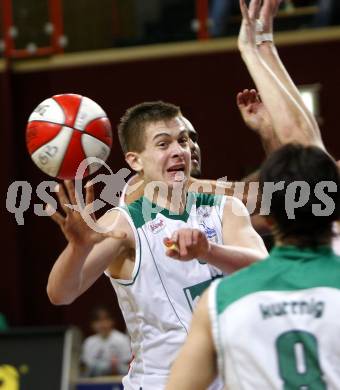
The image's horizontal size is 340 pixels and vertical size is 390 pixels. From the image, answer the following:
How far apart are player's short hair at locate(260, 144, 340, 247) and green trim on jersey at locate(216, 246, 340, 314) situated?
1.7 inches

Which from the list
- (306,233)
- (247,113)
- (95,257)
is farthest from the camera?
(247,113)

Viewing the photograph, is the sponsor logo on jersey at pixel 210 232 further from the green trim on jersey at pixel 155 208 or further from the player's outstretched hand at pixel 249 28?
the player's outstretched hand at pixel 249 28

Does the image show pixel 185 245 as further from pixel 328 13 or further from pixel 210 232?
pixel 328 13

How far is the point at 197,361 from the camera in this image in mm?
2611

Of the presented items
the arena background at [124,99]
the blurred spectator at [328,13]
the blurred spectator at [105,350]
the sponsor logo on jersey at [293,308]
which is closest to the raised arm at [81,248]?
the sponsor logo on jersey at [293,308]

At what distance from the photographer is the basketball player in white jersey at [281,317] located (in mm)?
2574

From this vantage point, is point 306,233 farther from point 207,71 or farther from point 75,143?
point 207,71

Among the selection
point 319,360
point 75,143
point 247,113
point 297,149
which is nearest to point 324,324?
point 319,360

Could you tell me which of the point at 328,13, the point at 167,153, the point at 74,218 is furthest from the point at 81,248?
the point at 328,13

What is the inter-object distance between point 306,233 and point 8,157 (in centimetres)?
966

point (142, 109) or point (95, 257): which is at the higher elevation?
point (142, 109)

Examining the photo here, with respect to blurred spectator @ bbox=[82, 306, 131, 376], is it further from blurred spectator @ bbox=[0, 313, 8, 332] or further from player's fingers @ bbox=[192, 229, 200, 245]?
player's fingers @ bbox=[192, 229, 200, 245]

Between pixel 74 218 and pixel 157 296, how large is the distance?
898 mm

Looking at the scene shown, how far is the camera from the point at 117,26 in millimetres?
12219
